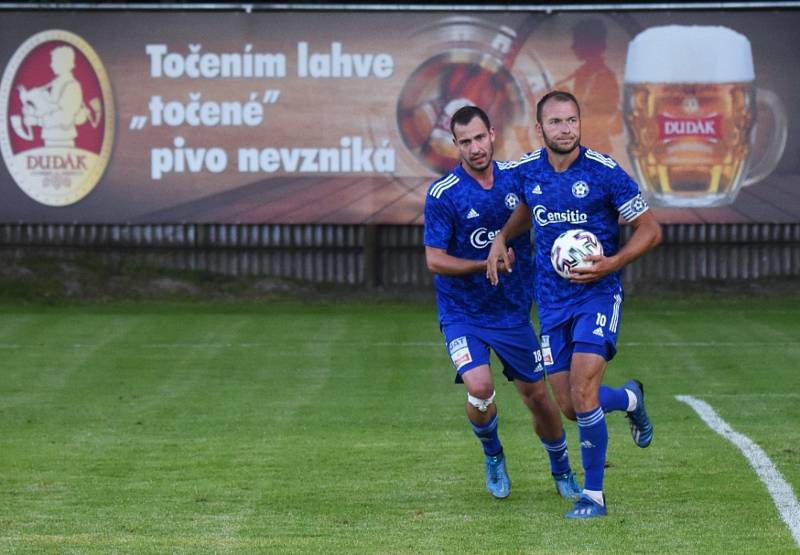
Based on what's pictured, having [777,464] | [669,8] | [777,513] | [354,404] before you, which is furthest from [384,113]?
[777,513]

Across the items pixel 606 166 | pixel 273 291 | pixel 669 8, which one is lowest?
pixel 273 291

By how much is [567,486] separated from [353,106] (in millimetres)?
16602

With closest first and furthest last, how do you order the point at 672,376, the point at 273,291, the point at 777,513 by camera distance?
the point at 777,513, the point at 672,376, the point at 273,291

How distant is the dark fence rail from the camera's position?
27.6 metres

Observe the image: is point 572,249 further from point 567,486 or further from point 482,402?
point 567,486

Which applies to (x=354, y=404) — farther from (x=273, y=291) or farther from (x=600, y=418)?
(x=273, y=291)

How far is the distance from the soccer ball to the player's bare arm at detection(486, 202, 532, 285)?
32 cm

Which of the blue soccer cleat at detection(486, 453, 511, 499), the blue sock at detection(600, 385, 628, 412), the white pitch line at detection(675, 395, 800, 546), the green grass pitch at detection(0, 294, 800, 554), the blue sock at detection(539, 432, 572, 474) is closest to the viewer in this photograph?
the green grass pitch at detection(0, 294, 800, 554)

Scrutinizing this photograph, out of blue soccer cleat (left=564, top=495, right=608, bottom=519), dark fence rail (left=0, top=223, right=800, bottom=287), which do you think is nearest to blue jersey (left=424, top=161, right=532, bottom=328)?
blue soccer cleat (left=564, top=495, right=608, bottom=519)

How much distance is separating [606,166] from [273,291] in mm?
18875

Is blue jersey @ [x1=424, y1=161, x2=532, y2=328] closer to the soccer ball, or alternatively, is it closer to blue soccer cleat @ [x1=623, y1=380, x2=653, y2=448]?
the soccer ball

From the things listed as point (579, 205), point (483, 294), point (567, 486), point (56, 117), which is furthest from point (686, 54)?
point (579, 205)

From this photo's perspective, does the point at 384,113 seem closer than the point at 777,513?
No

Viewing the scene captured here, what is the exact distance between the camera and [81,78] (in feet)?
83.9
